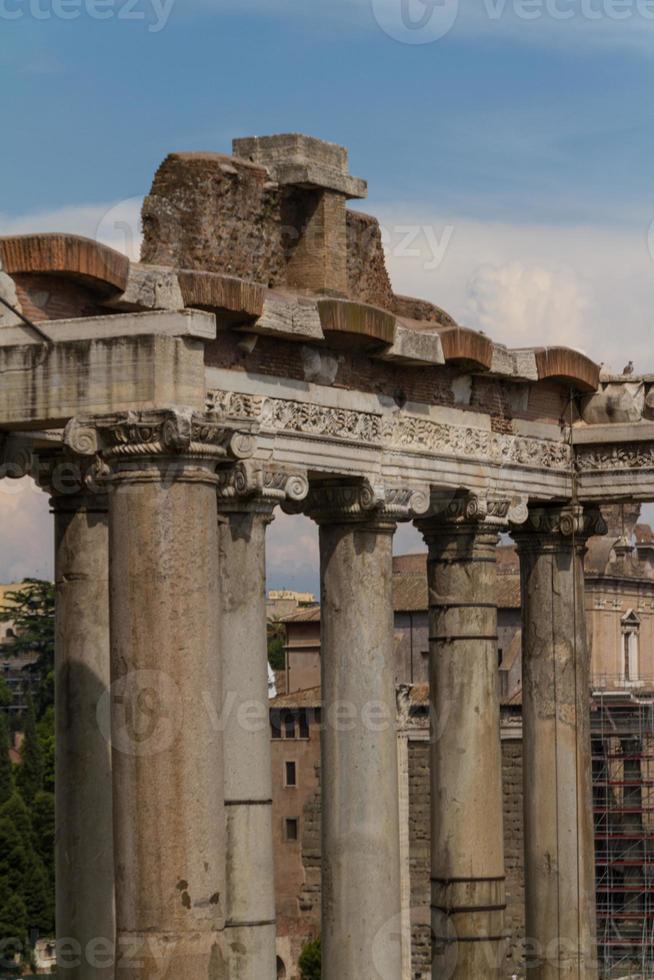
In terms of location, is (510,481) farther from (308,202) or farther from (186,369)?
(186,369)

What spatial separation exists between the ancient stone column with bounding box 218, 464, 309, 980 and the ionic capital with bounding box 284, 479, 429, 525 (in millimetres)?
1432

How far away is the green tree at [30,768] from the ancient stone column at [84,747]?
7220cm

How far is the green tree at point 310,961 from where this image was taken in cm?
7856

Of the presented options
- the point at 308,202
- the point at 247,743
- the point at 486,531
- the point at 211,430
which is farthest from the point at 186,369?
the point at 486,531

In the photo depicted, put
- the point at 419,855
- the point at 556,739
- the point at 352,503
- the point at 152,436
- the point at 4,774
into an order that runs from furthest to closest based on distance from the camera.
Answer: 1. the point at 4,774
2. the point at 419,855
3. the point at 556,739
4. the point at 352,503
5. the point at 152,436

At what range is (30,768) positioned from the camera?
9194cm

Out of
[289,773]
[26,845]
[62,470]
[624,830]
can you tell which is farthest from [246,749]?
[26,845]

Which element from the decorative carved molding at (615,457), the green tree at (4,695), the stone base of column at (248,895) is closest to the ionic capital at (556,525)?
the decorative carved molding at (615,457)

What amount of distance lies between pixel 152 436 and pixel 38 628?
109 m

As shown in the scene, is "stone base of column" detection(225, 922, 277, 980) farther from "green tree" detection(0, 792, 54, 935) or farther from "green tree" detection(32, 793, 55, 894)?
"green tree" detection(32, 793, 55, 894)

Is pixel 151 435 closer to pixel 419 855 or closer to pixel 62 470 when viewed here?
pixel 62 470

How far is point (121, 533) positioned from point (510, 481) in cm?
857

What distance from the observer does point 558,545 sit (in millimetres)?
23156

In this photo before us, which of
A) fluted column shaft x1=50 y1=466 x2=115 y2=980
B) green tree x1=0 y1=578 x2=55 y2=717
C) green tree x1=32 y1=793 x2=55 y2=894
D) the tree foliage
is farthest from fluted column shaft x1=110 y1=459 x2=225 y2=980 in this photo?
green tree x1=0 y1=578 x2=55 y2=717
